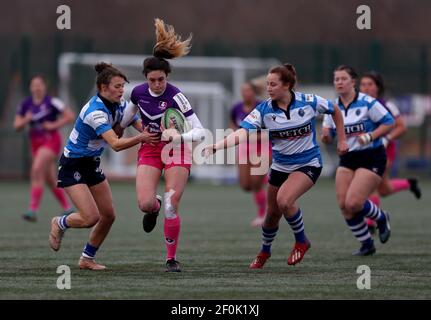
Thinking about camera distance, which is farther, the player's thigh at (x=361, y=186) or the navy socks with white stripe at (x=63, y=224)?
the player's thigh at (x=361, y=186)

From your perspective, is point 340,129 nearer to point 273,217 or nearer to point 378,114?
point 273,217

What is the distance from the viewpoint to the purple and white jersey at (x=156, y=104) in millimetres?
9703

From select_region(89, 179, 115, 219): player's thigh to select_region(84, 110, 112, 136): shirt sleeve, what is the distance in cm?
64

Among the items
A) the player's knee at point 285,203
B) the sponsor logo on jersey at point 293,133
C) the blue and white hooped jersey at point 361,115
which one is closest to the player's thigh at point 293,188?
the player's knee at point 285,203

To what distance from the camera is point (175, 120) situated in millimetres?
9609

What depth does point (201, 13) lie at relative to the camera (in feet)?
113

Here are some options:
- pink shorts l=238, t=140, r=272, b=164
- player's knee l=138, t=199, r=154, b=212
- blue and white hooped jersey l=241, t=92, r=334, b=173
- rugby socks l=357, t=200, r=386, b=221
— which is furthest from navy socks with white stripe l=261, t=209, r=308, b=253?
pink shorts l=238, t=140, r=272, b=164

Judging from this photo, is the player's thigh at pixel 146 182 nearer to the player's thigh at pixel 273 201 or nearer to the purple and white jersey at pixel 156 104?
the purple and white jersey at pixel 156 104

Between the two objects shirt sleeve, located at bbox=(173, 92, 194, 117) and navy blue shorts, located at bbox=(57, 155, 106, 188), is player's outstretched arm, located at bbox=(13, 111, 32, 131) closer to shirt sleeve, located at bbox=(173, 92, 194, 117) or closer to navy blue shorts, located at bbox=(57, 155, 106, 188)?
navy blue shorts, located at bbox=(57, 155, 106, 188)

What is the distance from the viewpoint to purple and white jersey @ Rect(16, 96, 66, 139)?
16250mm

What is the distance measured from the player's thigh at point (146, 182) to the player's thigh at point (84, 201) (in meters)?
0.42

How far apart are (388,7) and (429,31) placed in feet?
7.35
